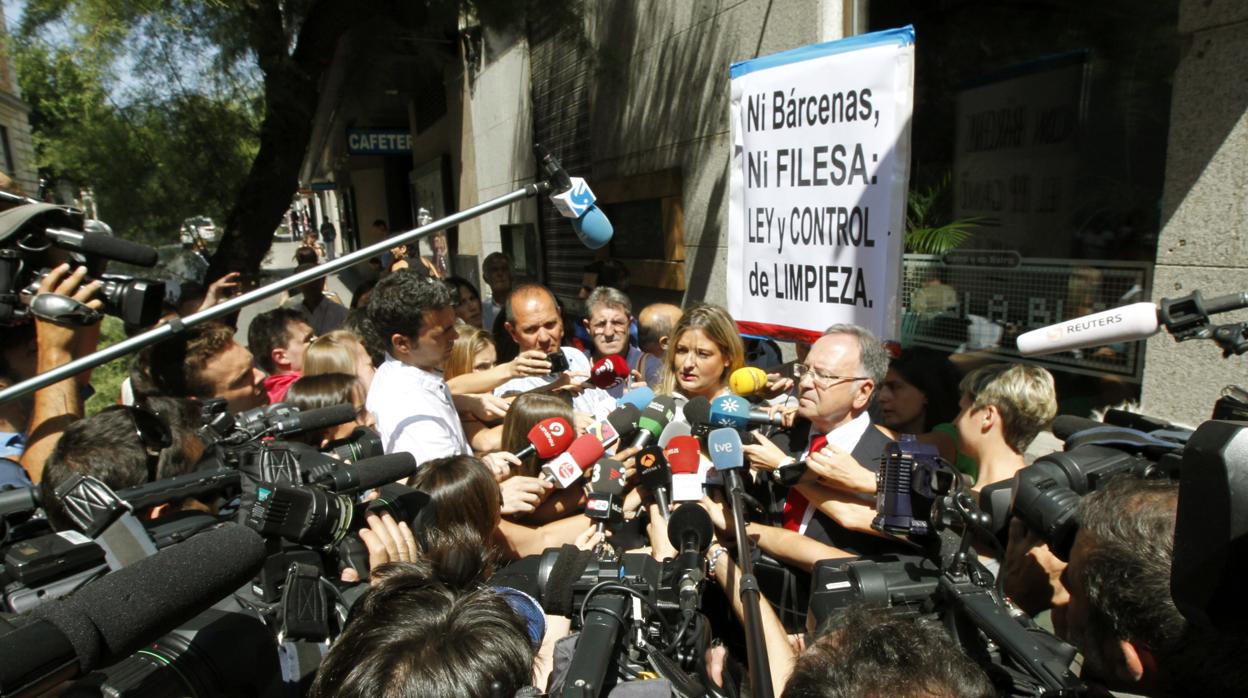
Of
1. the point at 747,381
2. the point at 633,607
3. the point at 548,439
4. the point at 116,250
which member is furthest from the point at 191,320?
the point at 747,381

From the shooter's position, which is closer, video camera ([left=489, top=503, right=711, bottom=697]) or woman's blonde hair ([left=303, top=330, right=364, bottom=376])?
video camera ([left=489, top=503, right=711, bottom=697])

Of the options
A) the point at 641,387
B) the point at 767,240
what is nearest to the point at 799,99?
the point at 767,240

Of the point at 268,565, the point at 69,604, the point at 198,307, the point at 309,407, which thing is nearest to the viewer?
the point at 69,604

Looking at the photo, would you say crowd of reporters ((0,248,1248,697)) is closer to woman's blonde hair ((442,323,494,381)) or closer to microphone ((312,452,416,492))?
woman's blonde hair ((442,323,494,381))

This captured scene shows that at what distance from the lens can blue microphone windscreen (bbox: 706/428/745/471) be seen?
7.68 feet

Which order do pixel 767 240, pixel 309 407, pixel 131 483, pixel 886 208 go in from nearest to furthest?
pixel 131 483, pixel 309 407, pixel 886 208, pixel 767 240

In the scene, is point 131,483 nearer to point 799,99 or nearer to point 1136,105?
point 799,99

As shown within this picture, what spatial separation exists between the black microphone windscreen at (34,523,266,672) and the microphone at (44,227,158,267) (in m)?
1.35

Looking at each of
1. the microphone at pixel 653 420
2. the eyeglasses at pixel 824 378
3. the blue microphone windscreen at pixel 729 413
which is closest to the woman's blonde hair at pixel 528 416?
the microphone at pixel 653 420

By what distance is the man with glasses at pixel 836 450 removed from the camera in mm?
2449

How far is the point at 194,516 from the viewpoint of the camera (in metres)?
1.75

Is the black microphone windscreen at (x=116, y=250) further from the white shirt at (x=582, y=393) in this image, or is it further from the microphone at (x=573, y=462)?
the white shirt at (x=582, y=393)

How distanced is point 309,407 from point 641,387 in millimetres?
1454


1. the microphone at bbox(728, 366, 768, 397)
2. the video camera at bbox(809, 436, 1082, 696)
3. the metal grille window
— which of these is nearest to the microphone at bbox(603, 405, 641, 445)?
the microphone at bbox(728, 366, 768, 397)
